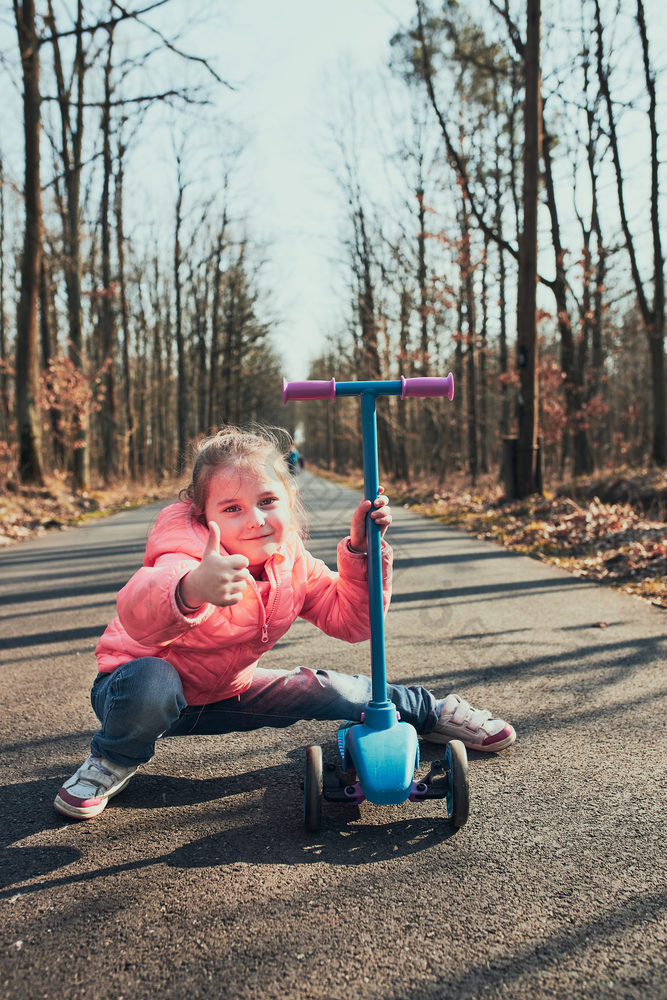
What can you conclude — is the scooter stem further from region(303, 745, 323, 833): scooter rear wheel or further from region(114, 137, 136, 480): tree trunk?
region(114, 137, 136, 480): tree trunk

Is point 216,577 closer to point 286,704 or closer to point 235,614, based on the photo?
point 235,614

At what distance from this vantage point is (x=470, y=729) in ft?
9.05

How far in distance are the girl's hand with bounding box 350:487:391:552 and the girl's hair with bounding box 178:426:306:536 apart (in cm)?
26

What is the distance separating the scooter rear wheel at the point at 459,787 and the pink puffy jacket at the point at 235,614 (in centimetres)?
49

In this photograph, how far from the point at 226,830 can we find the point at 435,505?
46.1 ft

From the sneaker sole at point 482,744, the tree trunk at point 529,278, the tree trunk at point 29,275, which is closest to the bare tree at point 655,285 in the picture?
the tree trunk at point 529,278

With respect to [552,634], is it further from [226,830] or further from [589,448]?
[589,448]

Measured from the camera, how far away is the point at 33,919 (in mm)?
1812

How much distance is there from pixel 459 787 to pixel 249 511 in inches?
38.4

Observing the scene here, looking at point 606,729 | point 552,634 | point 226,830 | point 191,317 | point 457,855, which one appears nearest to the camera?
point 457,855

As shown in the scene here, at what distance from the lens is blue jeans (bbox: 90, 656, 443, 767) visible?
2246 mm

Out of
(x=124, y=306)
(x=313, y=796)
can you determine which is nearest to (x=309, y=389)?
(x=313, y=796)

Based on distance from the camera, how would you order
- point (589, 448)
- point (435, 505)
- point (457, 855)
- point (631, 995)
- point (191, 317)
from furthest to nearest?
point (191, 317)
point (589, 448)
point (435, 505)
point (457, 855)
point (631, 995)

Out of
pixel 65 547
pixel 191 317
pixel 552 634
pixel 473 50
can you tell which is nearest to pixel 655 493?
pixel 552 634
